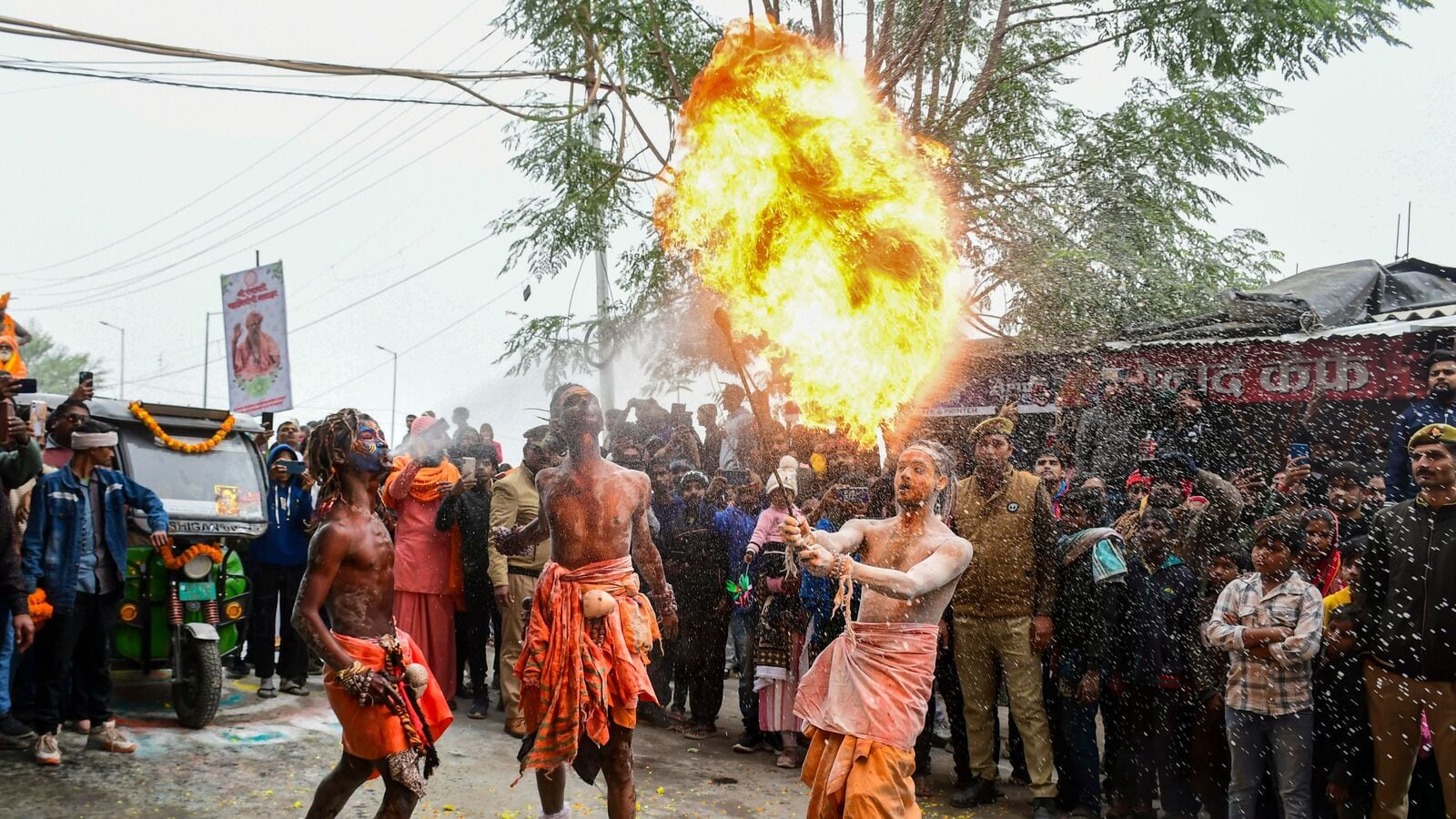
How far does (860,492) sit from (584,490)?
103 inches

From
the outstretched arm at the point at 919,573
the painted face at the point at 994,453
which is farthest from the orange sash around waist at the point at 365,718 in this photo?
the painted face at the point at 994,453

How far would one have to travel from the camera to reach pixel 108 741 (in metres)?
6.93

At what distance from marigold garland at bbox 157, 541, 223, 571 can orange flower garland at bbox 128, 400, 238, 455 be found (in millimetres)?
934

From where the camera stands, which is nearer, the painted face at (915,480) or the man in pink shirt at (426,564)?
the painted face at (915,480)

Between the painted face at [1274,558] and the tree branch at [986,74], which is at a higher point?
the tree branch at [986,74]

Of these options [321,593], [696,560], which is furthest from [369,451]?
[696,560]

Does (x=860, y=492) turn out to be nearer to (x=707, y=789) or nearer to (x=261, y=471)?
(x=707, y=789)

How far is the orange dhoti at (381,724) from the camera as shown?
4496mm

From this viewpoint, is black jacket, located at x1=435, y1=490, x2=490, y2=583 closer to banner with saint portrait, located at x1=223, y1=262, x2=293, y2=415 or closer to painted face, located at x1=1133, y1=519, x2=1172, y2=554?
painted face, located at x1=1133, y1=519, x2=1172, y2=554

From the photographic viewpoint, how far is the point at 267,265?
13.5 meters

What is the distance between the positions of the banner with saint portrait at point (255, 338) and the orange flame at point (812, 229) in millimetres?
8278

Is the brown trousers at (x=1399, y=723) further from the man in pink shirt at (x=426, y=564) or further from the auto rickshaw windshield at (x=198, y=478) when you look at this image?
the auto rickshaw windshield at (x=198, y=478)

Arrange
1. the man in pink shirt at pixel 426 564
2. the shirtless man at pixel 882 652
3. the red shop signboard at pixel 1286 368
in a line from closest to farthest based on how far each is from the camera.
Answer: the shirtless man at pixel 882 652
the man in pink shirt at pixel 426 564
the red shop signboard at pixel 1286 368

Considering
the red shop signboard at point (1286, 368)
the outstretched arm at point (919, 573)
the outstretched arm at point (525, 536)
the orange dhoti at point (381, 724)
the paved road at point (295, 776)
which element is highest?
the red shop signboard at point (1286, 368)
